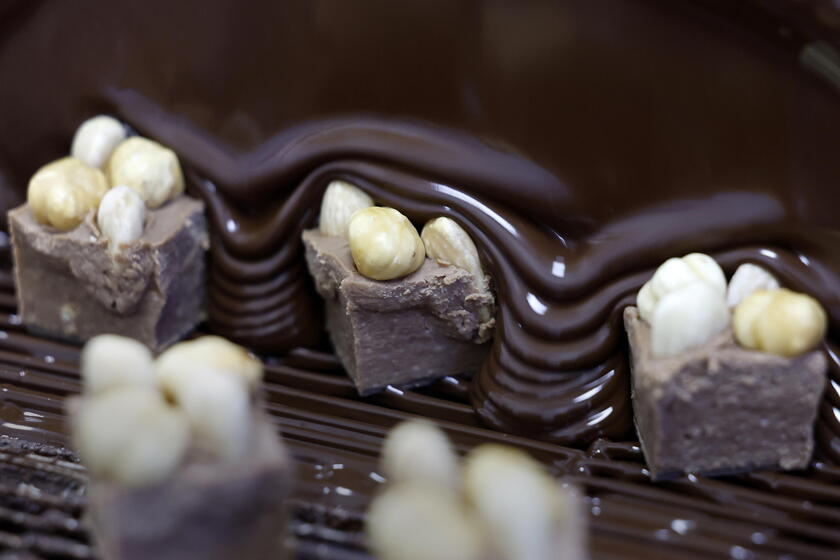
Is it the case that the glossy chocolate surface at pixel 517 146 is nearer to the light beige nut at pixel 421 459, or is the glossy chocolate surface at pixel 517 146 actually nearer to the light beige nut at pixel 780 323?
the light beige nut at pixel 780 323

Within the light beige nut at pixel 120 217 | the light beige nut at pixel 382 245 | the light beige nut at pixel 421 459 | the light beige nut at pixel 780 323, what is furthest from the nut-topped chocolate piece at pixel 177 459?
the light beige nut at pixel 780 323

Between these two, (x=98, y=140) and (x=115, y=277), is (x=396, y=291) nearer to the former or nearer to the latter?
(x=115, y=277)

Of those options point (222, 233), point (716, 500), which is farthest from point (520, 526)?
point (222, 233)

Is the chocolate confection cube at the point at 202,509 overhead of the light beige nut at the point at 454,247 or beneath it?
beneath

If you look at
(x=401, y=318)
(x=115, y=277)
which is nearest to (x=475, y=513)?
(x=401, y=318)

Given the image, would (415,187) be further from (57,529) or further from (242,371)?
(57,529)

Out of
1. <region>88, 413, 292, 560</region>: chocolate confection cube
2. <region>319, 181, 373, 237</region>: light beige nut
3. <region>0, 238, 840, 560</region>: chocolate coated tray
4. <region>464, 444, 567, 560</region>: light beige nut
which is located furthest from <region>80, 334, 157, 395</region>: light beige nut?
<region>319, 181, 373, 237</region>: light beige nut
